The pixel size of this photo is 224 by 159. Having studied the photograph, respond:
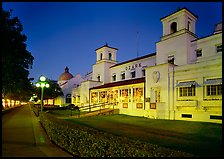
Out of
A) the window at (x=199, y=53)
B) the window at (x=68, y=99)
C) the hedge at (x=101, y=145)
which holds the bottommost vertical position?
the window at (x=68, y=99)

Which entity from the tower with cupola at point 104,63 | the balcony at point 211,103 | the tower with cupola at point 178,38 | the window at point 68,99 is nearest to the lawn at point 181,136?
the balcony at point 211,103

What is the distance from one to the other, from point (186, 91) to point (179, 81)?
50.8 inches

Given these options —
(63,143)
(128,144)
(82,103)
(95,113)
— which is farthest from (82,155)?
(82,103)

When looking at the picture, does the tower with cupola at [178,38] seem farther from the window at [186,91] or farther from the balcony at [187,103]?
the balcony at [187,103]

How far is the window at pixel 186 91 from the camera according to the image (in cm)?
A: 2014

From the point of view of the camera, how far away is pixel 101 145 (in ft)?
20.4

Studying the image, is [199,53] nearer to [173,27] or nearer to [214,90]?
[173,27]

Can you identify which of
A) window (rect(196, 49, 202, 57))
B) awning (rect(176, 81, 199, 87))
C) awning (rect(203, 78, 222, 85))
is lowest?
awning (rect(176, 81, 199, 87))

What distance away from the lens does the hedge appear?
449 centimetres

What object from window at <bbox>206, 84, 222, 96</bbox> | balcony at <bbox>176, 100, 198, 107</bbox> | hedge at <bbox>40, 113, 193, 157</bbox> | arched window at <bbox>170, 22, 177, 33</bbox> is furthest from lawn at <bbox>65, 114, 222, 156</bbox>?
arched window at <bbox>170, 22, 177, 33</bbox>

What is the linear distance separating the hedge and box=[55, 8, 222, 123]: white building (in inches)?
576

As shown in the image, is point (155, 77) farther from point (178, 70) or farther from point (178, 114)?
point (178, 114)

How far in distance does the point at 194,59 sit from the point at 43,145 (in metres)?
20.0

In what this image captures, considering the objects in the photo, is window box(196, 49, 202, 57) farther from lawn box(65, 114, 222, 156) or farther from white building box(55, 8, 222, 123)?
lawn box(65, 114, 222, 156)
